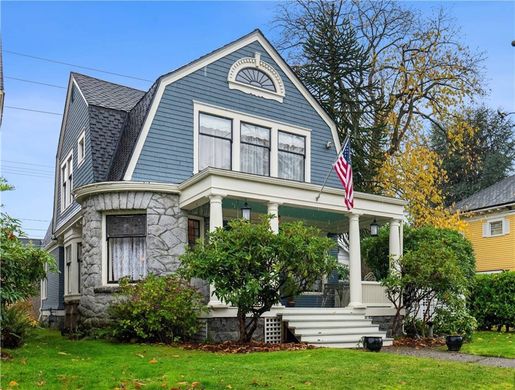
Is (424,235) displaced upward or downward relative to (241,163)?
downward

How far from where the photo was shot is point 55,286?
19219mm

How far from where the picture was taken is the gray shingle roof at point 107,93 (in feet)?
53.0

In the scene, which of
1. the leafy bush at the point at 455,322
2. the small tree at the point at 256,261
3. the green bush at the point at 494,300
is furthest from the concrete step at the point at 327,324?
the green bush at the point at 494,300

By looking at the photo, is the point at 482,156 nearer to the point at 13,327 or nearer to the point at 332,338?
the point at 332,338

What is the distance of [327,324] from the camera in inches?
470

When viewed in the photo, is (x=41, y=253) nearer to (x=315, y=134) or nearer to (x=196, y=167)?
(x=196, y=167)

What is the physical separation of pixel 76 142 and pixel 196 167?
5070 mm

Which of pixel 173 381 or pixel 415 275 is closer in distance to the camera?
pixel 173 381

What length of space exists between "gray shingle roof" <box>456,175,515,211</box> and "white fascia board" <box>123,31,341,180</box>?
1070cm

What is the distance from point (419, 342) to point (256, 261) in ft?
15.5

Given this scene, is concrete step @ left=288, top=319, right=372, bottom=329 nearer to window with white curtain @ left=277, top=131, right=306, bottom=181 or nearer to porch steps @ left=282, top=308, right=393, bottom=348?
porch steps @ left=282, top=308, right=393, bottom=348

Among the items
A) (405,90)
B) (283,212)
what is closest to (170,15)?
(283,212)

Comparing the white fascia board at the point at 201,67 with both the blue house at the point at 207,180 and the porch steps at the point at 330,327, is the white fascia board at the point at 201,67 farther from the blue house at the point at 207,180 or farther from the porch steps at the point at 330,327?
the porch steps at the point at 330,327

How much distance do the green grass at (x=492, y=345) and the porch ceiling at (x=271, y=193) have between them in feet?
12.2
